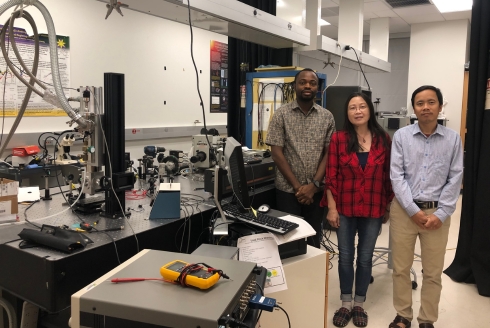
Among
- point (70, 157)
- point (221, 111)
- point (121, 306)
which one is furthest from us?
point (221, 111)

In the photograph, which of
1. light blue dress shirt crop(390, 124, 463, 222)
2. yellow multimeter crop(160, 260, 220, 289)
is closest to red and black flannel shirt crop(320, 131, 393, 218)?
light blue dress shirt crop(390, 124, 463, 222)

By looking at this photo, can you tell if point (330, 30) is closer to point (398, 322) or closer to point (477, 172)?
point (477, 172)

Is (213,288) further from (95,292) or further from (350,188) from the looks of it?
(350,188)

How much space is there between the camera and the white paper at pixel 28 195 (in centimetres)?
210

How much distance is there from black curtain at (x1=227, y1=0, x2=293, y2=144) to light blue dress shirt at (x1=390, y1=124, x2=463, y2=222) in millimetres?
1973

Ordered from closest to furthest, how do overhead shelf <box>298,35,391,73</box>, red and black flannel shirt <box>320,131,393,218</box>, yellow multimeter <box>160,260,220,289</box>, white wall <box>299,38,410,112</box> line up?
yellow multimeter <box>160,260,220,289</box>
red and black flannel shirt <box>320,131,393,218</box>
overhead shelf <box>298,35,391,73</box>
white wall <box>299,38,410,112</box>

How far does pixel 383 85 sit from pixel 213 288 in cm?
746

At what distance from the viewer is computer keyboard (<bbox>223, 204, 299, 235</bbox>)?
5.63ft

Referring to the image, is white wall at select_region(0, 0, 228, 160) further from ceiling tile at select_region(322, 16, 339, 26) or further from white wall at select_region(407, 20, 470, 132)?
white wall at select_region(407, 20, 470, 132)

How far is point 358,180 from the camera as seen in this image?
218cm

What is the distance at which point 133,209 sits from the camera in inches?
77.9

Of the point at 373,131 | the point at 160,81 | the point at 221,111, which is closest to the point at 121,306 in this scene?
the point at 373,131

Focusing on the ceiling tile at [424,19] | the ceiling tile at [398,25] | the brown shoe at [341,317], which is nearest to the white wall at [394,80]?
the ceiling tile at [398,25]

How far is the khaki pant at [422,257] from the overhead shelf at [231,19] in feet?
4.86
